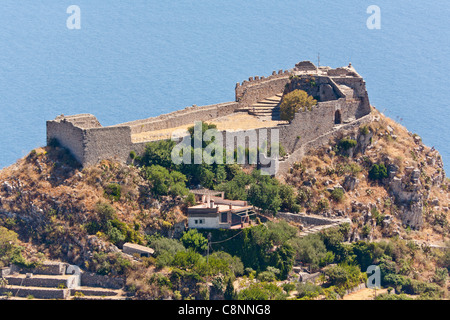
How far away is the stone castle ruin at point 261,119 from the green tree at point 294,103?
0.52 m

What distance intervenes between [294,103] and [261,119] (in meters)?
2.83

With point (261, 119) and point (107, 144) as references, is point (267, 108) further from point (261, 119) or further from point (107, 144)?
point (107, 144)

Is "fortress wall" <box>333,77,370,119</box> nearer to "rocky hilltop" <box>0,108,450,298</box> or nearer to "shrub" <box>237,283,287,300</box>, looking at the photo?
"rocky hilltop" <box>0,108,450,298</box>

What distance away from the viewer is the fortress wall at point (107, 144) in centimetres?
9100

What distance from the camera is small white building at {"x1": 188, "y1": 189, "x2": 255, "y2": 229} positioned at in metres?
90.4

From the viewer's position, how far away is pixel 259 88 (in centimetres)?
10656

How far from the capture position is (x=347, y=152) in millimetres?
102000

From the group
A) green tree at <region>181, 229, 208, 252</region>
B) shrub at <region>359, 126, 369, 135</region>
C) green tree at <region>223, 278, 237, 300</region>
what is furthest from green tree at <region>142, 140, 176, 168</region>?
shrub at <region>359, 126, 369, 135</region>

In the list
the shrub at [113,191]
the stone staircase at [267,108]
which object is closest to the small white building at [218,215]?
the shrub at [113,191]

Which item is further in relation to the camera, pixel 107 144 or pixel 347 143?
pixel 347 143

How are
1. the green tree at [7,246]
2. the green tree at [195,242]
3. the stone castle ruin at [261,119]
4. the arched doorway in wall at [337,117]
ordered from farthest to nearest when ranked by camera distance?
the arched doorway in wall at [337,117] → the stone castle ruin at [261,119] → the green tree at [195,242] → the green tree at [7,246]

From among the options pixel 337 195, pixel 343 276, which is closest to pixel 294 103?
pixel 337 195

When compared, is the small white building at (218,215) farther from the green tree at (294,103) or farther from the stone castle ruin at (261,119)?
the green tree at (294,103)

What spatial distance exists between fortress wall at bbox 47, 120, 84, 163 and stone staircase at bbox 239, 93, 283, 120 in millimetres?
17071
